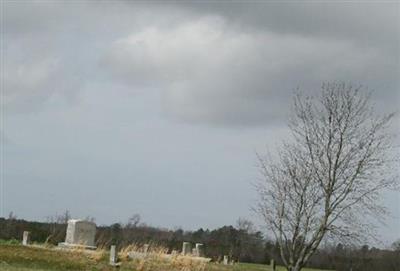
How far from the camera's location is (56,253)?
25672mm

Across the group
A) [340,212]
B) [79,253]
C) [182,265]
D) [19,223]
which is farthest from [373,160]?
[19,223]

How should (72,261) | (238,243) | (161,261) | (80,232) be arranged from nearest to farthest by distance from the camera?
(72,261) < (161,261) < (80,232) < (238,243)

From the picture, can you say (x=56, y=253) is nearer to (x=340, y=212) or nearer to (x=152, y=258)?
(x=152, y=258)

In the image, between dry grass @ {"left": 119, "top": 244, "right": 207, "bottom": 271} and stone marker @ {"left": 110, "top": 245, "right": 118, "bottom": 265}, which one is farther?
stone marker @ {"left": 110, "top": 245, "right": 118, "bottom": 265}

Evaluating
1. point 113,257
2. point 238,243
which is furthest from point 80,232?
point 238,243

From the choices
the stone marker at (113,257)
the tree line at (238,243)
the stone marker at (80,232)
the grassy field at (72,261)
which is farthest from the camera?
the tree line at (238,243)

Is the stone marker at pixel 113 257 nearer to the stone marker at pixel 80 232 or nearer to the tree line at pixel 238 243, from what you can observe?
the stone marker at pixel 80 232

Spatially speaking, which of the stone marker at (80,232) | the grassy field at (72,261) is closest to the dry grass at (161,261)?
the grassy field at (72,261)

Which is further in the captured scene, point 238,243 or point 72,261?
point 238,243

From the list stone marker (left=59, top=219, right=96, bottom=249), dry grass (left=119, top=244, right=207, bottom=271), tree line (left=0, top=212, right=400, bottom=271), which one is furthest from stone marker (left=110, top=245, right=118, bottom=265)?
tree line (left=0, top=212, right=400, bottom=271)

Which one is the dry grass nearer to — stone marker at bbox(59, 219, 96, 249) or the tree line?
stone marker at bbox(59, 219, 96, 249)

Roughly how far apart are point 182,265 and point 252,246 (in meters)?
56.9

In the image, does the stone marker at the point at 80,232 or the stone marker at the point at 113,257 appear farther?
the stone marker at the point at 80,232

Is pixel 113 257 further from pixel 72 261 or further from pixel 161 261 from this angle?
pixel 161 261
